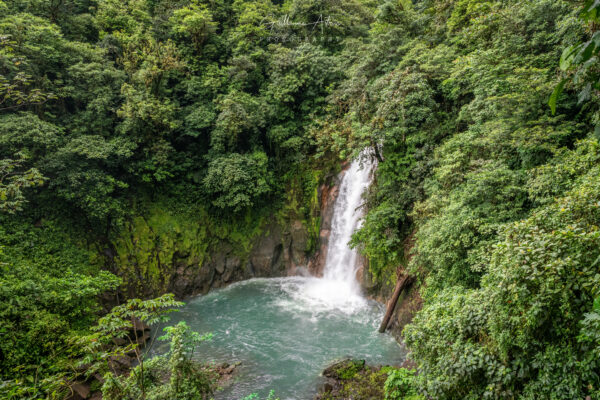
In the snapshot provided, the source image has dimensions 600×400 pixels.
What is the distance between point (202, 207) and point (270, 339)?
280 inches

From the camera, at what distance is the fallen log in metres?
9.22

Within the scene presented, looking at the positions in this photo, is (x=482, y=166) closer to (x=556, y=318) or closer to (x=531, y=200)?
(x=531, y=200)

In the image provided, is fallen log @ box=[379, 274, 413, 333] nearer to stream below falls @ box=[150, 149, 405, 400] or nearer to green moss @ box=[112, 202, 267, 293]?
stream below falls @ box=[150, 149, 405, 400]

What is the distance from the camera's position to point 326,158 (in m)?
14.3

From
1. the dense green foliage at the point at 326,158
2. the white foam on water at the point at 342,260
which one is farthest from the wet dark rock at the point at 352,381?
the white foam on water at the point at 342,260

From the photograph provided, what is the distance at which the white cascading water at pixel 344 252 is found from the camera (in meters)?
12.2

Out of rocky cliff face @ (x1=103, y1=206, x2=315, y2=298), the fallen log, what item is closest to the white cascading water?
rocky cliff face @ (x1=103, y1=206, x2=315, y2=298)

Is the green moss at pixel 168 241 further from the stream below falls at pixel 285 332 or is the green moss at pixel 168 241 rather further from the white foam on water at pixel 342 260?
the white foam on water at pixel 342 260

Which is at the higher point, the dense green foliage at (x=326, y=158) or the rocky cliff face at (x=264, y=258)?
the dense green foliage at (x=326, y=158)

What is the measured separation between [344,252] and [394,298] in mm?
3865

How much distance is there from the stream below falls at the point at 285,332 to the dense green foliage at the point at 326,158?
2051mm

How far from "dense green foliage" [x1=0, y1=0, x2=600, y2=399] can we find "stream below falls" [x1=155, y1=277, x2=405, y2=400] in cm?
205

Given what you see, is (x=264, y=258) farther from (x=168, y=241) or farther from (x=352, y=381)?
(x=352, y=381)

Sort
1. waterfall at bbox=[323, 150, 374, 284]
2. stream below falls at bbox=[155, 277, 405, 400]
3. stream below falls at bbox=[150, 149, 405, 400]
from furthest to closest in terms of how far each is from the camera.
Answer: waterfall at bbox=[323, 150, 374, 284] → stream below falls at bbox=[150, 149, 405, 400] → stream below falls at bbox=[155, 277, 405, 400]
